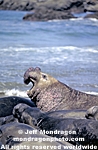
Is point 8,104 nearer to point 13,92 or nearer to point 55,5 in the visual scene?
point 13,92

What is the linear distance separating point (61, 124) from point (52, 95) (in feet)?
5.48

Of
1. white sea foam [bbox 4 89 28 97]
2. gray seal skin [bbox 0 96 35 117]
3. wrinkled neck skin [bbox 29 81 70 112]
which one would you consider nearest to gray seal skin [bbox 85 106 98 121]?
wrinkled neck skin [bbox 29 81 70 112]

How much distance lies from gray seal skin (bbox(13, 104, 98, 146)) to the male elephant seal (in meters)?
0.90

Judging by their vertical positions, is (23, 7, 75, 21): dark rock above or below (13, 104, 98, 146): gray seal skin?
below

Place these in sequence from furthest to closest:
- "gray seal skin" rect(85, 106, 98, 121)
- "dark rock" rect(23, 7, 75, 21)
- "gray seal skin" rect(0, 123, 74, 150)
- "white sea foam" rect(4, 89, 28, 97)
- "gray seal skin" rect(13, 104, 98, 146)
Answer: "dark rock" rect(23, 7, 75, 21) → "white sea foam" rect(4, 89, 28, 97) → "gray seal skin" rect(85, 106, 98, 121) → "gray seal skin" rect(13, 104, 98, 146) → "gray seal skin" rect(0, 123, 74, 150)

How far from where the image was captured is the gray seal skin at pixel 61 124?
441 cm

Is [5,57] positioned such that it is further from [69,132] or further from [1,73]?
[69,132]

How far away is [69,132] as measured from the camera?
459 centimetres

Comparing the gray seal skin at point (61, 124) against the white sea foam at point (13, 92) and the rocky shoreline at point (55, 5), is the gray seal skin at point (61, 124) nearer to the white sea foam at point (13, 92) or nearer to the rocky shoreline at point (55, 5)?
the white sea foam at point (13, 92)

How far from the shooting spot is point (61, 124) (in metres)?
4.82

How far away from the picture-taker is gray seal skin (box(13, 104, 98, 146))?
4410mm

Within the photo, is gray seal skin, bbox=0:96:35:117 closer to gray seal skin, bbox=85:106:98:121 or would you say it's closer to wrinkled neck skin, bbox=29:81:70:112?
wrinkled neck skin, bbox=29:81:70:112

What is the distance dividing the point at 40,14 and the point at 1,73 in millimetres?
41845

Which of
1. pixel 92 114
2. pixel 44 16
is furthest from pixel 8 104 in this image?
pixel 44 16
